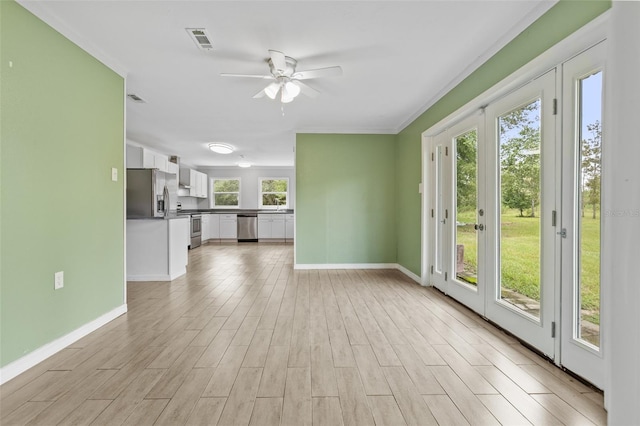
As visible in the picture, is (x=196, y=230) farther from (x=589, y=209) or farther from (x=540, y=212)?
(x=589, y=209)

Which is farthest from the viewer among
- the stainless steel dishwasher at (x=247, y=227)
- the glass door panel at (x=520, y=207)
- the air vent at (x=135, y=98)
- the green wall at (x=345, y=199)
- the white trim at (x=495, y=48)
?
the stainless steel dishwasher at (x=247, y=227)

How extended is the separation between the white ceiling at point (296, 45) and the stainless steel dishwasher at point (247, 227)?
4.92 metres

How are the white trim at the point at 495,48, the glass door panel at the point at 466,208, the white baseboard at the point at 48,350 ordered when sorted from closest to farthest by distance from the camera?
the white baseboard at the point at 48,350
the white trim at the point at 495,48
the glass door panel at the point at 466,208

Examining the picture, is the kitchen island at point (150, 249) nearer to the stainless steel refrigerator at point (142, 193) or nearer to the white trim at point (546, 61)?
the stainless steel refrigerator at point (142, 193)

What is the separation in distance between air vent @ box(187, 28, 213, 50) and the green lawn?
281 centimetres

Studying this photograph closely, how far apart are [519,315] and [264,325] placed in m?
2.09

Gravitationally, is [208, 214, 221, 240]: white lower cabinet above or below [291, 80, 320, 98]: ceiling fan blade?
below

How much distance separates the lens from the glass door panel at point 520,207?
7.39 feet

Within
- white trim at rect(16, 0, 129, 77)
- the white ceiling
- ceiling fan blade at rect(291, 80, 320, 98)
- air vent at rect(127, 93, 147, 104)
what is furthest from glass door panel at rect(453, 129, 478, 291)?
air vent at rect(127, 93, 147, 104)

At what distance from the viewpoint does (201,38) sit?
7.96 feet

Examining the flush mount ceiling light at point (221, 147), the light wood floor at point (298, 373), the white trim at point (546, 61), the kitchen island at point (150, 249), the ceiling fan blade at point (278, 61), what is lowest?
the light wood floor at point (298, 373)

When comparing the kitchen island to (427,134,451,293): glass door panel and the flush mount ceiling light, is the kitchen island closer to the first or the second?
the flush mount ceiling light

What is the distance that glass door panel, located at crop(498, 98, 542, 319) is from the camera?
225cm

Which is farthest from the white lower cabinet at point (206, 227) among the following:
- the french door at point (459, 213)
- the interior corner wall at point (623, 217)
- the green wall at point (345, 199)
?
the interior corner wall at point (623, 217)
